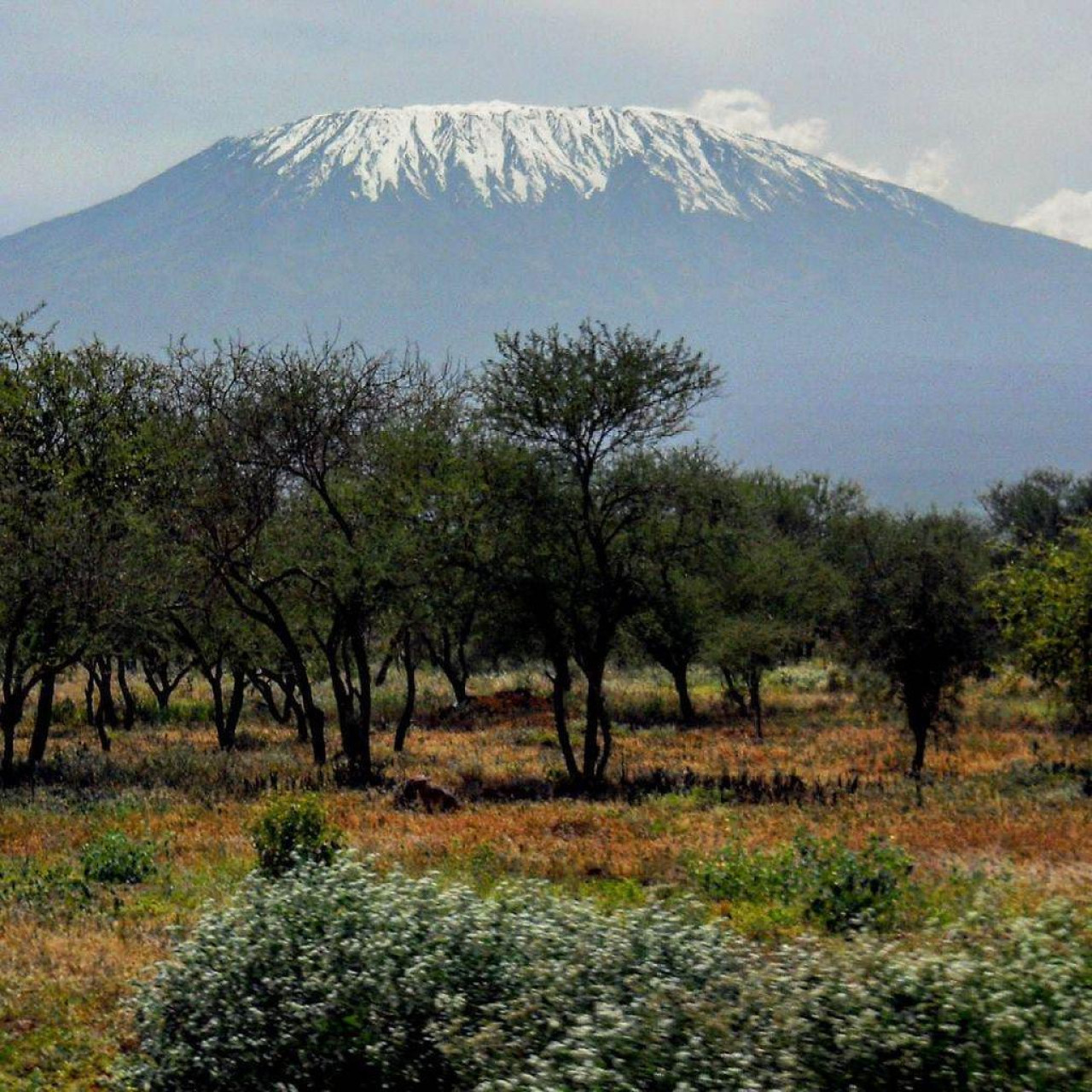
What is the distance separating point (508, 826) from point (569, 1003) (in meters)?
12.8

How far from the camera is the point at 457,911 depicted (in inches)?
350

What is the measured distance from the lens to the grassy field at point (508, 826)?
11.4 m

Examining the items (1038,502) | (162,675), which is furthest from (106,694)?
(1038,502)

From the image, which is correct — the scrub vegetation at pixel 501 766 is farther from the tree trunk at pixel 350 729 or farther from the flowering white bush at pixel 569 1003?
the tree trunk at pixel 350 729

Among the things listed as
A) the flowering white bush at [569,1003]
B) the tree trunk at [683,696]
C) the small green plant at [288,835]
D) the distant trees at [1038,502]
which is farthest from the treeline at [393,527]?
the distant trees at [1038,502]

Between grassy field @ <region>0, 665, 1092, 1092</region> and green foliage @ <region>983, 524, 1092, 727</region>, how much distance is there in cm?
245

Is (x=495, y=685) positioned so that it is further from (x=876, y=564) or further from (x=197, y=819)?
(x=197, y=819)

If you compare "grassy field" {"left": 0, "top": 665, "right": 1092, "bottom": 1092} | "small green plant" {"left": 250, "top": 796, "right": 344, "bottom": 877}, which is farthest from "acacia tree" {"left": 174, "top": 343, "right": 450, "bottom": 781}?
"small green plant" {"left": 250, "top": 796, "right": 344, "bottom": 877}

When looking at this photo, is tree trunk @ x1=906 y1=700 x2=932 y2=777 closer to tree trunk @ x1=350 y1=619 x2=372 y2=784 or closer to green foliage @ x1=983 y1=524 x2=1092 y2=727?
green foliage @ x1=983 y1=524 x2=1092 y2=727

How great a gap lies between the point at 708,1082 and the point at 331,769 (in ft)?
77.3

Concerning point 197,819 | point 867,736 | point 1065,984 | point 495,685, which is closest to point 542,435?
point 197,819

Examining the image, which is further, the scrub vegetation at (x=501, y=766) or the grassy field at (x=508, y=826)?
the grassy field at (x=508, y=826)

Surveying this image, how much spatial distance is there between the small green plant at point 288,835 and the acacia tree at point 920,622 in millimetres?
21206

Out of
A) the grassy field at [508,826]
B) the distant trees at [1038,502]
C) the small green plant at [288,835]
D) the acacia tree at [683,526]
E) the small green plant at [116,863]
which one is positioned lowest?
the grassy field at [508,826]
